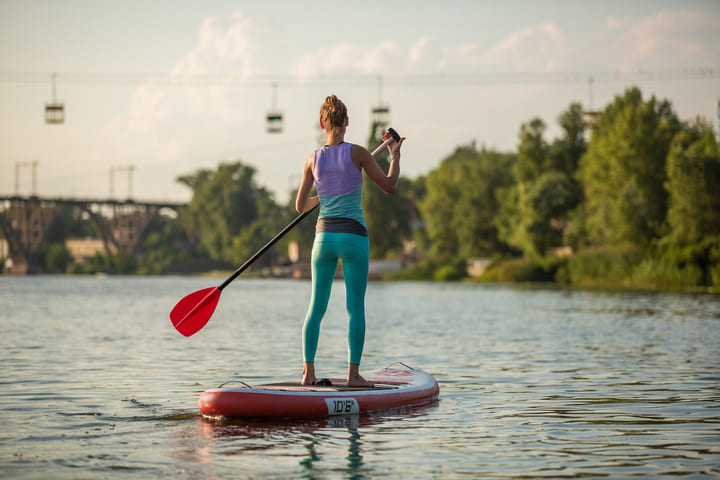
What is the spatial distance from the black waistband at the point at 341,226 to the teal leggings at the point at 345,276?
0.12 ft

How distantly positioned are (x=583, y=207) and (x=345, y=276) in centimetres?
7038

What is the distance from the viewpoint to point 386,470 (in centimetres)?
672

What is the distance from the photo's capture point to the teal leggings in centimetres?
891

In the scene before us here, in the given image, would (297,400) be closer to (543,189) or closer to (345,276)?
(345,276)

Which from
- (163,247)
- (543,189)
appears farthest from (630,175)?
(163,247)

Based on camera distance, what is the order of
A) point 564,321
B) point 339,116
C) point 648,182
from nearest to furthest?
point 339,116 → point 564,321 → point 648,182

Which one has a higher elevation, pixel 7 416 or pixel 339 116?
pixel 339 116

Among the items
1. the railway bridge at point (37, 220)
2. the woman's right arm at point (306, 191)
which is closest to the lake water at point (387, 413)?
the woman's right arm at point (306, 191)

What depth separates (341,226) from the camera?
8938 millimetres

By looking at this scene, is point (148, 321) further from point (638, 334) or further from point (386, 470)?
point (386, 470)

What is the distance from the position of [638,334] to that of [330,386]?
46.6ft

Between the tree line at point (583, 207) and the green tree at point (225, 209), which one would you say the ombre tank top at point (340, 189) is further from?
the green tree at point (225, 209)

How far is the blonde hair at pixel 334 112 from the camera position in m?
8.95

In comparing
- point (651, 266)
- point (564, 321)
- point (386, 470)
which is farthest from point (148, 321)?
point (651, 266)
